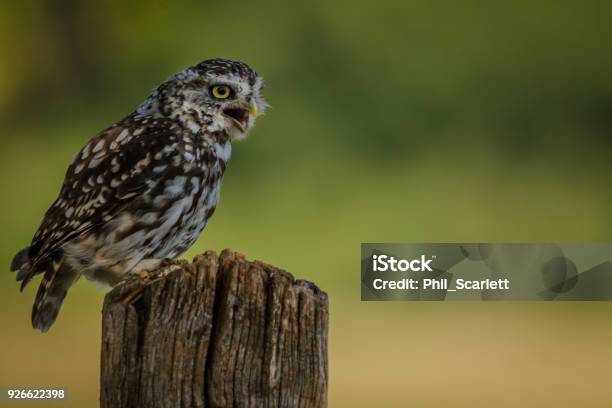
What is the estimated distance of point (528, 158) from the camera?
7.14 m

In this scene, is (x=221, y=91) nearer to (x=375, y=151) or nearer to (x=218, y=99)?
(x=218, y=99)

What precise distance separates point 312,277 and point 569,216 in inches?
72.7

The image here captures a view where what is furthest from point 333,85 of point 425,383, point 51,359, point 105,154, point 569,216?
point 105,154

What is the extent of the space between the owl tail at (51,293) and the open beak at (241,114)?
2.86ft

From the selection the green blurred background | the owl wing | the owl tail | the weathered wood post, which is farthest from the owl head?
the green blurred background

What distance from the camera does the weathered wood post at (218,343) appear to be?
7.37 ft

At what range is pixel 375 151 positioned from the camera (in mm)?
7234

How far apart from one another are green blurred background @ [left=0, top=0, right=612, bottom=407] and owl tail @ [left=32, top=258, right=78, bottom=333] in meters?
2.01

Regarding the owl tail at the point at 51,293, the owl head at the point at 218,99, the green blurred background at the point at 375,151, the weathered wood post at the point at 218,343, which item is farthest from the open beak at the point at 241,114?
the green blurred background at the point at 375,151

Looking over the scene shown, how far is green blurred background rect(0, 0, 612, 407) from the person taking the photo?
19.9 ft

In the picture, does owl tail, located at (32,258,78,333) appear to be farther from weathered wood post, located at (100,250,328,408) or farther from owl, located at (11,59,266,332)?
weathered wood post, located at (100,250,328,408)

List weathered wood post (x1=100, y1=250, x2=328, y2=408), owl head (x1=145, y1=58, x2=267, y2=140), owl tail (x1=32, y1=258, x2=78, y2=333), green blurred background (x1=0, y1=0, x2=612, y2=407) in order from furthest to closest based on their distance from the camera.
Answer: green blurred background (x1=0, y1=0, x2=612, y2=407), owl head (x1=145, y1=58, x2=267, y2=140), owl tail (x1=32, y1=258, x2=78, y2=333), weathered wood post (x1=100, y1=250, x2=328, y2=408)

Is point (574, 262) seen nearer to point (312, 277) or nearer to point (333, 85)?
point (312, 277)

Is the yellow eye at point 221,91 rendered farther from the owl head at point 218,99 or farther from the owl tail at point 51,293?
the owl tail at point 51,293
